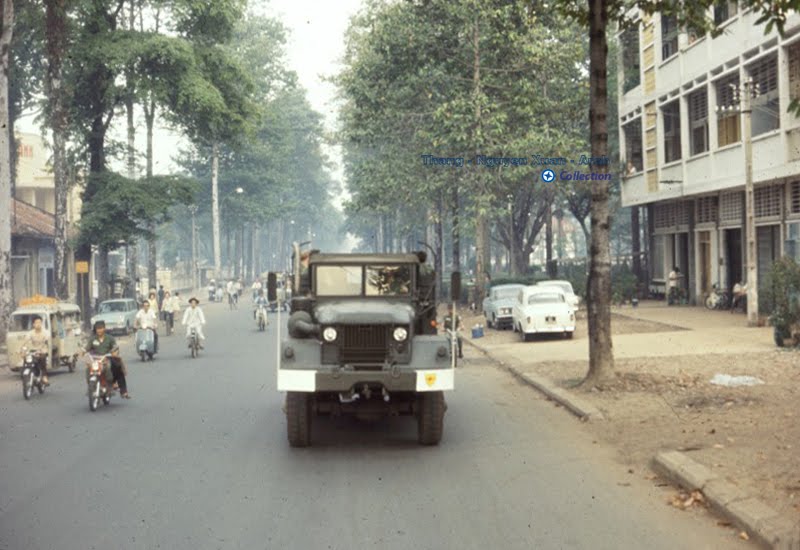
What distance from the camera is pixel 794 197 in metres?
27.3

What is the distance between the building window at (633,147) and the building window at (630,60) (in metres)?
2.07

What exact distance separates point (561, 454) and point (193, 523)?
15.5ft

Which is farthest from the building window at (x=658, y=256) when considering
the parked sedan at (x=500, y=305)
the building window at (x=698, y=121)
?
the parked sedan at (x=500, y=305)

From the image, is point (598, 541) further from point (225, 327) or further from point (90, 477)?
point (225, 327)

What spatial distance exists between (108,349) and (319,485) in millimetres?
8072

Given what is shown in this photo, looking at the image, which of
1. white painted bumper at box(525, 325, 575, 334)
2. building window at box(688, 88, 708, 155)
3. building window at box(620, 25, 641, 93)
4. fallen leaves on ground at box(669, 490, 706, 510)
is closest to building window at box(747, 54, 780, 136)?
building window at box(688, 88, 708, 155)

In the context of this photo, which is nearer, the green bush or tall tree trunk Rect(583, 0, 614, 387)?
tall tree trunk Rect(583, 0, 614, 387)

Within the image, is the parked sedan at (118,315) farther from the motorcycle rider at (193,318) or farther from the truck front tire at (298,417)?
the truck front tire at (298,417)

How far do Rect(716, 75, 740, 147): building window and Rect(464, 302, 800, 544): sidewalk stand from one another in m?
6.59

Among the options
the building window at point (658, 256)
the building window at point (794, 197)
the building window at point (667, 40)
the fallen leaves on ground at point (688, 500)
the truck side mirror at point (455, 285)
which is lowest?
the fallen leaves on ground at point (688, 500)

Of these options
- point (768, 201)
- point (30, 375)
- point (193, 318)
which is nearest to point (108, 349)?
point (30, 375)

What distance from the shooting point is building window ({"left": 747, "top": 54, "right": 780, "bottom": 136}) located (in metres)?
27.1

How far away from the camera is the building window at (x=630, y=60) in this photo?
41469 millimetres

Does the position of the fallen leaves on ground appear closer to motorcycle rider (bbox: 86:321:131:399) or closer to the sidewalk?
the sidewalk
